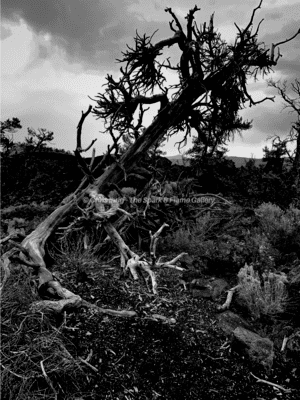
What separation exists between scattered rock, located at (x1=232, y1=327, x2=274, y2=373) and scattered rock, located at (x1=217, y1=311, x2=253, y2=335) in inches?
13.5

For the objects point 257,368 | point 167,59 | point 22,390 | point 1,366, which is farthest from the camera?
point 167,59

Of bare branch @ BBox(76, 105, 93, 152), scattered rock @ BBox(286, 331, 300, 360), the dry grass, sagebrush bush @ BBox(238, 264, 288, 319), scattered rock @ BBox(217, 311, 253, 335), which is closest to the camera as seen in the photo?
the dry grass

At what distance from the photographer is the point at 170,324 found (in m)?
3.72

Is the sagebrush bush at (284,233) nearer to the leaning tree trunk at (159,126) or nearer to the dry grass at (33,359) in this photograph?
the leaning tree trunk at (159,126)

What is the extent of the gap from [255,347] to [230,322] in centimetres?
70

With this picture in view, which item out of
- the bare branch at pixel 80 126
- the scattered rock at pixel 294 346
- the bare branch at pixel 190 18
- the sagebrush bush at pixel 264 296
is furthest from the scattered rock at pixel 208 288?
the bare branch at pixel 190 18

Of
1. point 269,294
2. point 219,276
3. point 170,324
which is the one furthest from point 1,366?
point 219,276

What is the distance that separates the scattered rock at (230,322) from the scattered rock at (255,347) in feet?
1.12

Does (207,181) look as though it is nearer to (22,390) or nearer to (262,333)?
(262,333)

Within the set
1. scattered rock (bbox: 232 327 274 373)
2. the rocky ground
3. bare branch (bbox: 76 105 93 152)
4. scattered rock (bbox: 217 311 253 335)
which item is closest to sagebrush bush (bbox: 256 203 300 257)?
scattered rock (bbox: 217 311 253 335)

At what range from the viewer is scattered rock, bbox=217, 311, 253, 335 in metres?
3.85

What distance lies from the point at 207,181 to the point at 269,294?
9.44 meters

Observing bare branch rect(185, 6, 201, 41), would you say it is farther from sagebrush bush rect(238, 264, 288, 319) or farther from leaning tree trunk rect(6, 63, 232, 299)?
sagebrush bush rect(238, 264, 288, 319)

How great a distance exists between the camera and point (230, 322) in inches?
157
